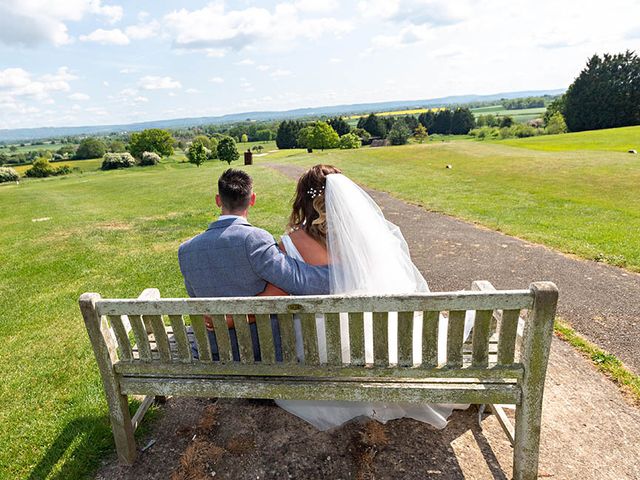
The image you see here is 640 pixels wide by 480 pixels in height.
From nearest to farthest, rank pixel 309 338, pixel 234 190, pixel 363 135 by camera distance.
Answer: pixel 309 338
pixel 234 190
pixel 363 135

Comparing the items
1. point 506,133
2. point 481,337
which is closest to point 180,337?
point 481,337

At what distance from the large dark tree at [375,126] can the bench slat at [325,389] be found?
356 ft

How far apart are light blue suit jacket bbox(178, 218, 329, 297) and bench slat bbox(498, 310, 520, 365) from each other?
4.44 ft

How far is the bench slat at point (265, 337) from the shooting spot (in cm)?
286

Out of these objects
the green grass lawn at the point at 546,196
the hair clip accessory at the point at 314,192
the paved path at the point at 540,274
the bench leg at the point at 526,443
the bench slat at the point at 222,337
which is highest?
the hair clip accessory at the point at 314,192

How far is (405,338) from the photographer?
277cm

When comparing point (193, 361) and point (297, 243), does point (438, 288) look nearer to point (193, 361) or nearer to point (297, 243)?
point (297, 243)

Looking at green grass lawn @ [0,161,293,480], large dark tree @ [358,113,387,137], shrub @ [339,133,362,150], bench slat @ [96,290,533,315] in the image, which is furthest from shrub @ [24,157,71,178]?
bench slat @ [96,290,533,315]

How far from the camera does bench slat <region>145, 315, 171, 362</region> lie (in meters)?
2.93

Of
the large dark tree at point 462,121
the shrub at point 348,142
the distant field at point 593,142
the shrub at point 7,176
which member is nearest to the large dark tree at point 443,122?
the large dark tree at point 462,121

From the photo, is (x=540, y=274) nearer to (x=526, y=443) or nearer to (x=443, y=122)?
(x=526, y=443)

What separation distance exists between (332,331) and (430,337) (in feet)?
2.12

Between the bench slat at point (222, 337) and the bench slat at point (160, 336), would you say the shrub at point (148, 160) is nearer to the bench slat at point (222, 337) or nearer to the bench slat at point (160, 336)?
the bench slat at point (160, 336)

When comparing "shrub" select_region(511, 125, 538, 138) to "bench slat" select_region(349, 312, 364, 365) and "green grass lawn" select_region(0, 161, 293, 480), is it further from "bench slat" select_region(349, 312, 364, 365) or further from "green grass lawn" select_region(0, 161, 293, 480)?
"bench slat" select_region(349, 312, 364, 365)
